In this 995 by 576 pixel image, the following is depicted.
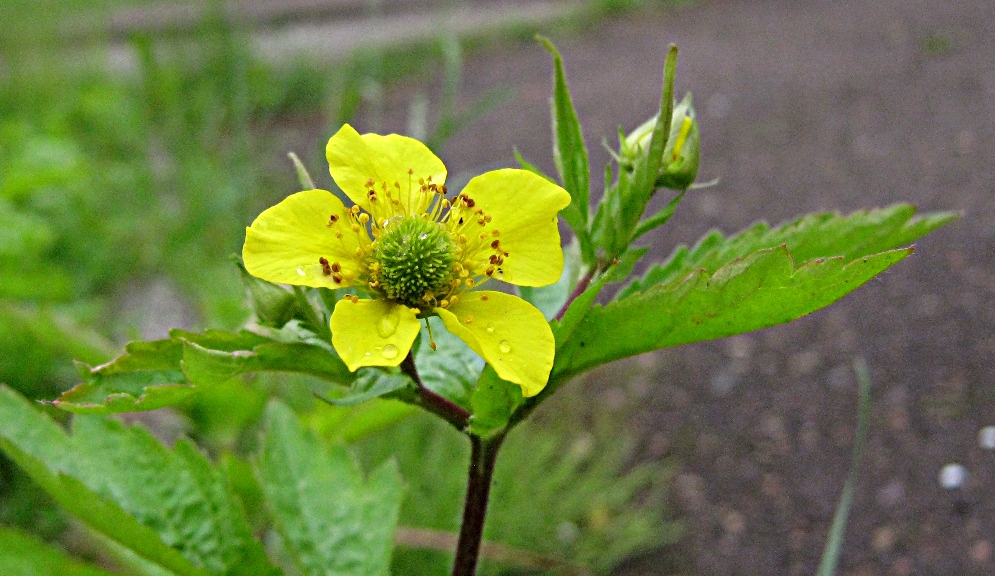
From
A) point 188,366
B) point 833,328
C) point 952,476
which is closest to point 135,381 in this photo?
point 188,366

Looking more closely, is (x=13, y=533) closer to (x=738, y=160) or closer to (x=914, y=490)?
(x=914, y=490)

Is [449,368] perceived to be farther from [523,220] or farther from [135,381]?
[135,381]

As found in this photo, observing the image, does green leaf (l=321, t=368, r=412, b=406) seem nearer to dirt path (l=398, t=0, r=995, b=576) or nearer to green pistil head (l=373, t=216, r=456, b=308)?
green pistil head (l=373, t=216, r=456, b=308)

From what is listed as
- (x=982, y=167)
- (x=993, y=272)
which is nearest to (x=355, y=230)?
(x=993, y=272)

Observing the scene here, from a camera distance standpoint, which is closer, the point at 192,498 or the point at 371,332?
the point at 371,332

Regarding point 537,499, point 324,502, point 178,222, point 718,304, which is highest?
point 718,304

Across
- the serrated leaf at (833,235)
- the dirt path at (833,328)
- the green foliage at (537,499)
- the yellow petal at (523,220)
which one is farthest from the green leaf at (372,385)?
the dirt path at (833,328)
